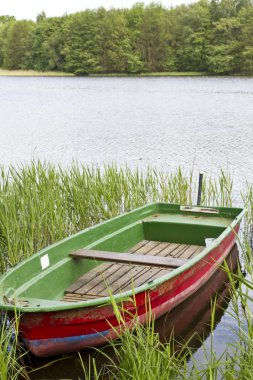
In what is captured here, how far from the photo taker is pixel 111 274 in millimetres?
5934

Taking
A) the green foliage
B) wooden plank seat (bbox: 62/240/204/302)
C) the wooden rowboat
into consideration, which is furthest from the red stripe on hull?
the green foliage

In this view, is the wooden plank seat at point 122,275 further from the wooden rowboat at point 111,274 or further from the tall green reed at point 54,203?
the tall green reed at point 54,203

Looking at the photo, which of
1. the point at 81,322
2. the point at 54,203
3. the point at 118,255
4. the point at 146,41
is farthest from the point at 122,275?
the point at 146,41

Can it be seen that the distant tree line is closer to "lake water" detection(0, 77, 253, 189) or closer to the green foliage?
the green foliage

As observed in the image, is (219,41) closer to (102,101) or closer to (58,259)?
(102,101)

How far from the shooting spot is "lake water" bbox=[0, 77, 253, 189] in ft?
50.8

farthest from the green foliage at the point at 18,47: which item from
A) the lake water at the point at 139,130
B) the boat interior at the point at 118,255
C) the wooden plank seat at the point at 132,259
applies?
the wooden plank seat at the point at 132,259

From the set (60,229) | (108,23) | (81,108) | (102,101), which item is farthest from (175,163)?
(108,23)

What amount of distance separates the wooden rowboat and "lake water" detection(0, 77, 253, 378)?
0.69 m

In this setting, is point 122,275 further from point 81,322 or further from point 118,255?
point 81,322

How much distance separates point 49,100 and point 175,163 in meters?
19.5

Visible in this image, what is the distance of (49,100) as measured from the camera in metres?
32.7

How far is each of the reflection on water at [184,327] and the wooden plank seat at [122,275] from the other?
0.42 metres

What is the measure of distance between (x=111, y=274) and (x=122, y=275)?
0.12 meters
